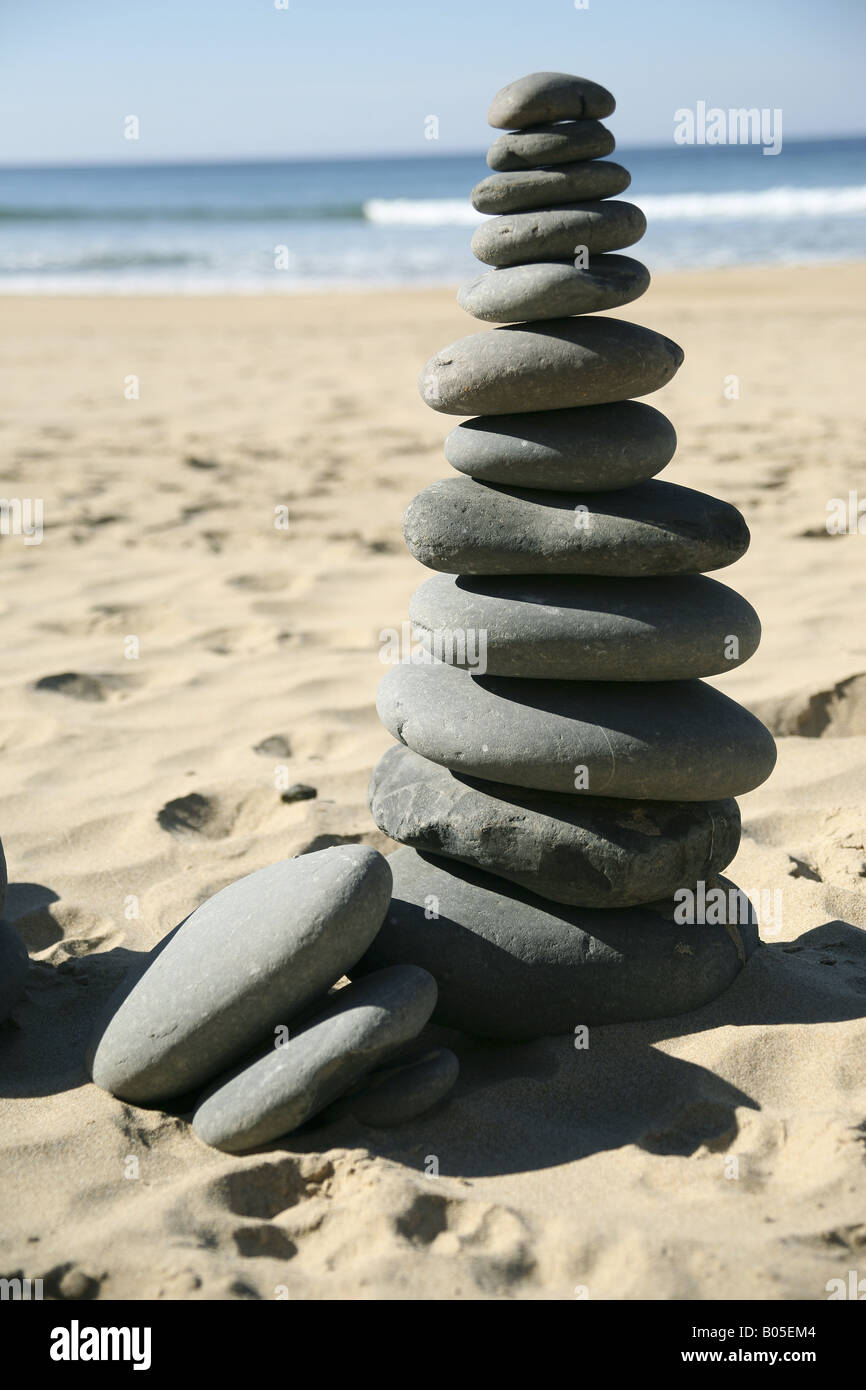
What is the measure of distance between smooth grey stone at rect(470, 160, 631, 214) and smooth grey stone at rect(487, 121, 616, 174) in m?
0.02

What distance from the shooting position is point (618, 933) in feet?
9.32

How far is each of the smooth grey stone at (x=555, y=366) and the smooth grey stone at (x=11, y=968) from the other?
160 cm

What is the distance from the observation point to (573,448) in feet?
9.14

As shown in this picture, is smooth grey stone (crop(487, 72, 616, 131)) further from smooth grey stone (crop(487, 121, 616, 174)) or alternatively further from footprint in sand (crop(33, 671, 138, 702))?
footprint in sand (crop(33, 671, 138, 702))

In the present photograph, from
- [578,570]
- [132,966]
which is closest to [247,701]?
[132,966]

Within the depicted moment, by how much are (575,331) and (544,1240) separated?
1.90 m

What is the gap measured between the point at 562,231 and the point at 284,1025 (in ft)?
5.98

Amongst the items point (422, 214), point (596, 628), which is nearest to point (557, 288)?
point (596, 628)

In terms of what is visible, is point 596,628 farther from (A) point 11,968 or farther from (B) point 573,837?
(A) point 11,968

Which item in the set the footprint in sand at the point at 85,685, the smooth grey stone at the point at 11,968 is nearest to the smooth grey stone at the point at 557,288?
the smooth grey stone at the point at 11,968

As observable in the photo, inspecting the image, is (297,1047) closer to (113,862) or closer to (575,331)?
(113,862)

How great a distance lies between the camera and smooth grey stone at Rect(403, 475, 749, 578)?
109 inches

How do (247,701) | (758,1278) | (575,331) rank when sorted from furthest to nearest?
(247,701), (575,331), (758,1278)

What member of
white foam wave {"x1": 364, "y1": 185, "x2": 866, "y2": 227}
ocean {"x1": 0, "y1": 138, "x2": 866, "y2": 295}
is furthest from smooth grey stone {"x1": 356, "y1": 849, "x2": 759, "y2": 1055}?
white foam wave {"x1": 364, "y1": 185, "x2": 866, "y2": 227}
